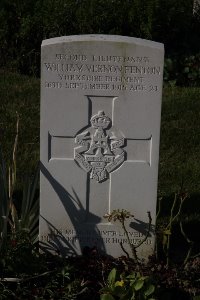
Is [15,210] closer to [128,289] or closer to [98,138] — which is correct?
[98,138]

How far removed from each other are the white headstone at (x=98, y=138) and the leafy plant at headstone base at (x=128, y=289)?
20.4 inches

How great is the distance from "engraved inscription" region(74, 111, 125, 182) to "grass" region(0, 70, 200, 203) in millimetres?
1437

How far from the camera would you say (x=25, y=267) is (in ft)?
14.0

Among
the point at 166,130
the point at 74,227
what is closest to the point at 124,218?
the point at 74,227

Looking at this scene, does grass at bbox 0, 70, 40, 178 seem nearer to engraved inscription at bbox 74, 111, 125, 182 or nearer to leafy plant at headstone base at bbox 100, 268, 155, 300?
engraved inscription at bbox 74, 111, 125, 182

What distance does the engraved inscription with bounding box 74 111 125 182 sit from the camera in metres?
4.36

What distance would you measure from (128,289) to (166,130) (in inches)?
129

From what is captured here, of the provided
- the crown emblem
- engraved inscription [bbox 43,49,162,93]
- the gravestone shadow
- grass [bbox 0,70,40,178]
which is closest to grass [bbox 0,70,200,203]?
grass [bbox 0,70,40,178]

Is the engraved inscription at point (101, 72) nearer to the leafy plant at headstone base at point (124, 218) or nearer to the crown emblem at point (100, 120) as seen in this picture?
the crown emblem at point (100, 120)

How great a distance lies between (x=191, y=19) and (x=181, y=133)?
3.17 metres

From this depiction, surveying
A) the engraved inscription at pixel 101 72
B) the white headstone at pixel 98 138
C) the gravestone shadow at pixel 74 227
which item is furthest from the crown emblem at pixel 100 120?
the gravestone shadow at pixel 74 227

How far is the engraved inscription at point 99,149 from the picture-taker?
4.36 m

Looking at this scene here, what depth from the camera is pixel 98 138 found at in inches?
173

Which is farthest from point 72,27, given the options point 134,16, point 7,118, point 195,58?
point 7,118
